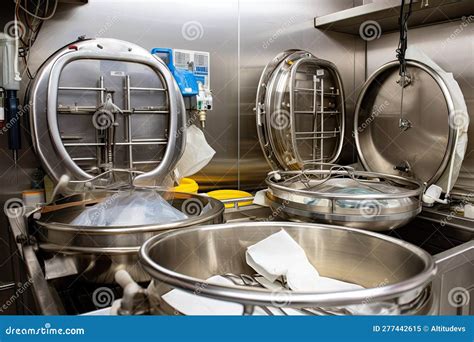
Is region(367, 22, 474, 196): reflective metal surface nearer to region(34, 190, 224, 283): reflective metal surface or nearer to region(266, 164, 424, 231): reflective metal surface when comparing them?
region(266, 164, 424, 231): reflective metal surface

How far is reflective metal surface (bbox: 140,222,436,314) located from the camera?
0.64 m

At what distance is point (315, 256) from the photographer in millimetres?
950

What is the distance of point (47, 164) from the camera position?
1212 mm

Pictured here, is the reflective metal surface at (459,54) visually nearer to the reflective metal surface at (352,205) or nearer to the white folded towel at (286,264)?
the reflective metal surface at (352,205)

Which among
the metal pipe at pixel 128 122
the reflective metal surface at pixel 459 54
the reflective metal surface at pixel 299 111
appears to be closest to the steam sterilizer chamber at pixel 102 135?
the metal pipe at pixel 128 122

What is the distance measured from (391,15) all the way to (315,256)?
1.37 metres

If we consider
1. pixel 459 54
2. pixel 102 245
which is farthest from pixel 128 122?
pixel 459 54

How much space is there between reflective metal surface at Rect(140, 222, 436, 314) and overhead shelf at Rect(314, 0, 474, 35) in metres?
1.20

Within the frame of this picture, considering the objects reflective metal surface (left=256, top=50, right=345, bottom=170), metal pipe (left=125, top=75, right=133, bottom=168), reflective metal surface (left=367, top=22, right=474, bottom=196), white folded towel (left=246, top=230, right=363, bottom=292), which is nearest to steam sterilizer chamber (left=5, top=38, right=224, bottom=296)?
metal pipe (left=125, top=75, right=133, bottom=168)

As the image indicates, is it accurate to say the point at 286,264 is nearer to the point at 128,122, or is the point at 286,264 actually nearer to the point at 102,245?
the point at 102,245

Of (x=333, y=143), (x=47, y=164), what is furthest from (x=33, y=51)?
(x=333, y=143)

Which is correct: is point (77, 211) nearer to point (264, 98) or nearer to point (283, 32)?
point (264, 98)

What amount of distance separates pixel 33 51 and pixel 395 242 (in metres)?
1.30

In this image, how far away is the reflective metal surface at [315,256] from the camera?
2.10 ft
